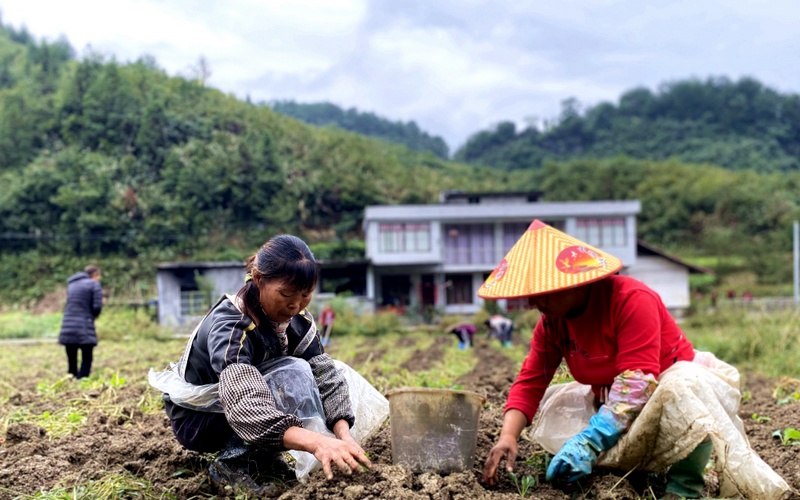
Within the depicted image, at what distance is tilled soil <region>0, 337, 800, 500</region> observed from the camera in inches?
98.0

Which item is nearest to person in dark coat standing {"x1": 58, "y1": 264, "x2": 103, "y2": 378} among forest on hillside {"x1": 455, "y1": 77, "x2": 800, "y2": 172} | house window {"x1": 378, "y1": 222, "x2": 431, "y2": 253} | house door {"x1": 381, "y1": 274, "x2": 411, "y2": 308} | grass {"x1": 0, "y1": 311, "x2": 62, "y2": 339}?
grass {"x1": 0, "y1": 311, "x2": 62, "y2": 339}

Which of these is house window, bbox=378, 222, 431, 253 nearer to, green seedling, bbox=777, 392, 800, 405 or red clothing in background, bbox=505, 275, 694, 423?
green seedling, bbox=777, 392, 800, 405

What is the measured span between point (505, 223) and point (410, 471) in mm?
26071

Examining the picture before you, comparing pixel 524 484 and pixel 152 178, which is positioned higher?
pixel 152 178

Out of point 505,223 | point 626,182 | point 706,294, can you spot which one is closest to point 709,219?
point 626,182

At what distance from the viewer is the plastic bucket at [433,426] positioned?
275 cm

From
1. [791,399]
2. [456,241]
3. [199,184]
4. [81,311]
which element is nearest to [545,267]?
[791,399]

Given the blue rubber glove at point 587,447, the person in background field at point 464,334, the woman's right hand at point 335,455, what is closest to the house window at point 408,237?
the person in background field at point 464,334

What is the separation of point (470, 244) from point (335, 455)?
2614 cm

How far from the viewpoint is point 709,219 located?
151 ft

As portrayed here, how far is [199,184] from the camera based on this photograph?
123 ft

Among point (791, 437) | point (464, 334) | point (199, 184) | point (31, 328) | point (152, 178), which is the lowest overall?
point (31, 328)

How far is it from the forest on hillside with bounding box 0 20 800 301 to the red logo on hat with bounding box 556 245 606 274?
29422mm

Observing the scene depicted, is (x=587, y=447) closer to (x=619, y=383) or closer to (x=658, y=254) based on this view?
(x=619, y=383)
